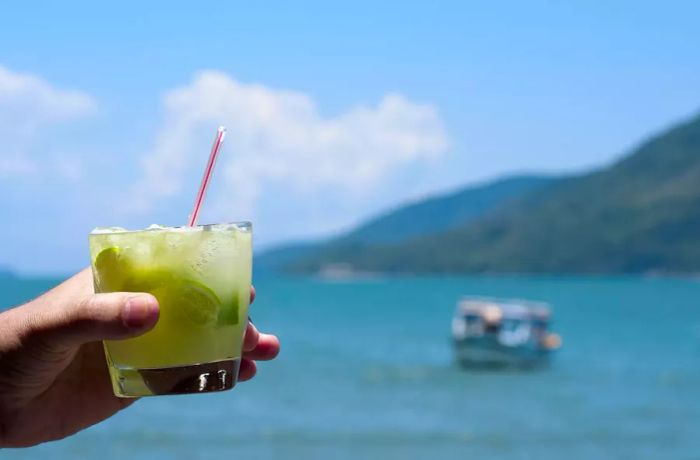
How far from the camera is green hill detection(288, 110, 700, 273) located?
156 m

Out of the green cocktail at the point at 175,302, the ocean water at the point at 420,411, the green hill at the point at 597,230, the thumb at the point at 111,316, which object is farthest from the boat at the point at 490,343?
the green hill at the point at 597,230

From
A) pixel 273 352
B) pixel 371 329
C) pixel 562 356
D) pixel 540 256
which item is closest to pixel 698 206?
pixel 540 256

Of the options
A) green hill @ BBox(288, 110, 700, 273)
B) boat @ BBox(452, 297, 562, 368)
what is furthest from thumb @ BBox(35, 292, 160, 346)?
green hill @ BBox(288, 110, 700, 273)

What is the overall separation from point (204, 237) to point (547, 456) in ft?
57.0

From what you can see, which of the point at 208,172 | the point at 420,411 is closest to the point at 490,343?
the point at 420,411

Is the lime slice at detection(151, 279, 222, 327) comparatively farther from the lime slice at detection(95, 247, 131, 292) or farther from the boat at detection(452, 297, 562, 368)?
the boat at detection(452, 297, 562, 368)

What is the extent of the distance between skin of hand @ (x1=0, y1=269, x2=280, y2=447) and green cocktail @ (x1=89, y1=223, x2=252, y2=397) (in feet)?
0.29

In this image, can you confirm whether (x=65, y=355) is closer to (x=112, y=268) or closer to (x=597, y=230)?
(x=112, y=268)

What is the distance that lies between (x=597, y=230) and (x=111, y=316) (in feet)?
537

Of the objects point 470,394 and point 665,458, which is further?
point 470,394

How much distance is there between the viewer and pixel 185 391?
1980mm

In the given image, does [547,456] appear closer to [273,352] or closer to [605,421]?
[605,421]

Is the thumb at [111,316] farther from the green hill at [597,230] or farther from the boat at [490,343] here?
the green hill at [597,230]

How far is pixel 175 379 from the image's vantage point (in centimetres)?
200
